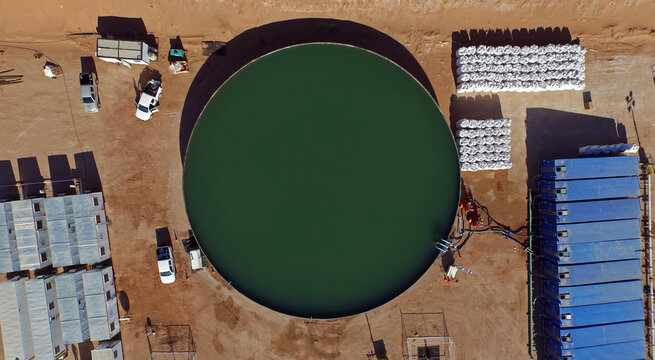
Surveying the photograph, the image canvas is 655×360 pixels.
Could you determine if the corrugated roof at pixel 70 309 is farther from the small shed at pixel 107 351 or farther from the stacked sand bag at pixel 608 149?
the stacked sand bag at pixel 608 149

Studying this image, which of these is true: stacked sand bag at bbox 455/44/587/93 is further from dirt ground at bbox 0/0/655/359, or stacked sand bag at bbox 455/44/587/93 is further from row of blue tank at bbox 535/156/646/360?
row of blue tank at bbox 535/156/646/360

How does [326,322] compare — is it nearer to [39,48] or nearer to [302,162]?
[302,162]

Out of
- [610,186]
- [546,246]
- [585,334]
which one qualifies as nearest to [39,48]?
[546,246]

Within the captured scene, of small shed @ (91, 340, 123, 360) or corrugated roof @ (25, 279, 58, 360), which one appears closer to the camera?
corrugated roof @ (25, 279, 58, 360)

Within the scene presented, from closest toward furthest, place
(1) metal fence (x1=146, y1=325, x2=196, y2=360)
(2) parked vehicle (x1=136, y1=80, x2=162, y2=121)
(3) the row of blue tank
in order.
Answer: (3) the row of blue tank → (2) parked vehicle (x1=136, y1=80, x2=162, y2=121) → (1) metal fence (x1=146, y1=325, x2=196, y2=360)

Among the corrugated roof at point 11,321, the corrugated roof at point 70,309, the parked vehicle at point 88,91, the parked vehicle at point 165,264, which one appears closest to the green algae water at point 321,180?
the parked vehicle at point 165,264

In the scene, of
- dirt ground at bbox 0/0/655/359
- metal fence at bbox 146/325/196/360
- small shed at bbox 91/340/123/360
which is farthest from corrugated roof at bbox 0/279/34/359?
metal fence at bbox 146/325/196/360

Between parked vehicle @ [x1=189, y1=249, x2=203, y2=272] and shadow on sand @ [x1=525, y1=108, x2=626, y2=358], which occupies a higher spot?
shadow on sand @ [x1=525, y1=108, x2=626, y2=358]
